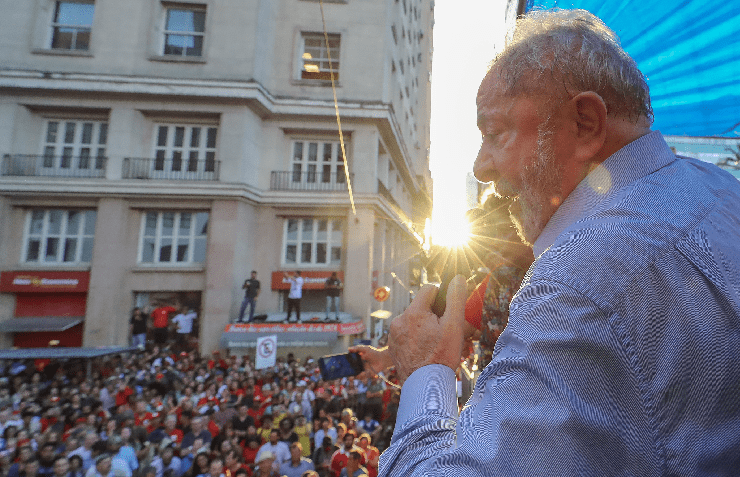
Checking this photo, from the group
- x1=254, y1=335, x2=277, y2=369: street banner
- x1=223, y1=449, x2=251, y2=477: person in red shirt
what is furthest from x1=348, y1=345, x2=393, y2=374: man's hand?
x1=254, y1=335, x2=277, y2=369: street banner

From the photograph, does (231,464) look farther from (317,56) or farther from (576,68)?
(317,56)

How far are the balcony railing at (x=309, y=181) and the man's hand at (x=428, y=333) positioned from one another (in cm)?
1756

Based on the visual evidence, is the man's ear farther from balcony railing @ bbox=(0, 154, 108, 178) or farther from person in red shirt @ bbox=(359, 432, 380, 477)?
A: balcony railing @ bbox=(0, 154, 108, 178)

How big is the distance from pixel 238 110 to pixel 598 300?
19.0 metres

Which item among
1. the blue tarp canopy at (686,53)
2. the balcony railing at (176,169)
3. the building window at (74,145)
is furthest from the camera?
the building window at (74,145)

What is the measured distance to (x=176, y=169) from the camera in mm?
17781

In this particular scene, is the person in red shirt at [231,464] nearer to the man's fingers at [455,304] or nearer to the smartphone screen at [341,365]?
the smartphone screen at [341,365]

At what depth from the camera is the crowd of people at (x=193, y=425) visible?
5.68 meters

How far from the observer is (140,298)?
55.8 feet

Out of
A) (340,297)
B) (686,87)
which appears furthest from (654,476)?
(340,297)

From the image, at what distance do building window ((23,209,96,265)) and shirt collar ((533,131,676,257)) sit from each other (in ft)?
68.0

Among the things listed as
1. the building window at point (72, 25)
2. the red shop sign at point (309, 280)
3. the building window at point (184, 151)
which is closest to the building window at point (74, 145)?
the building window at point (184, 151)

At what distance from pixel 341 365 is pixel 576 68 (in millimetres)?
1692

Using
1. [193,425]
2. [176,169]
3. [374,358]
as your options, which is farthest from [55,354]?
[374,358]
